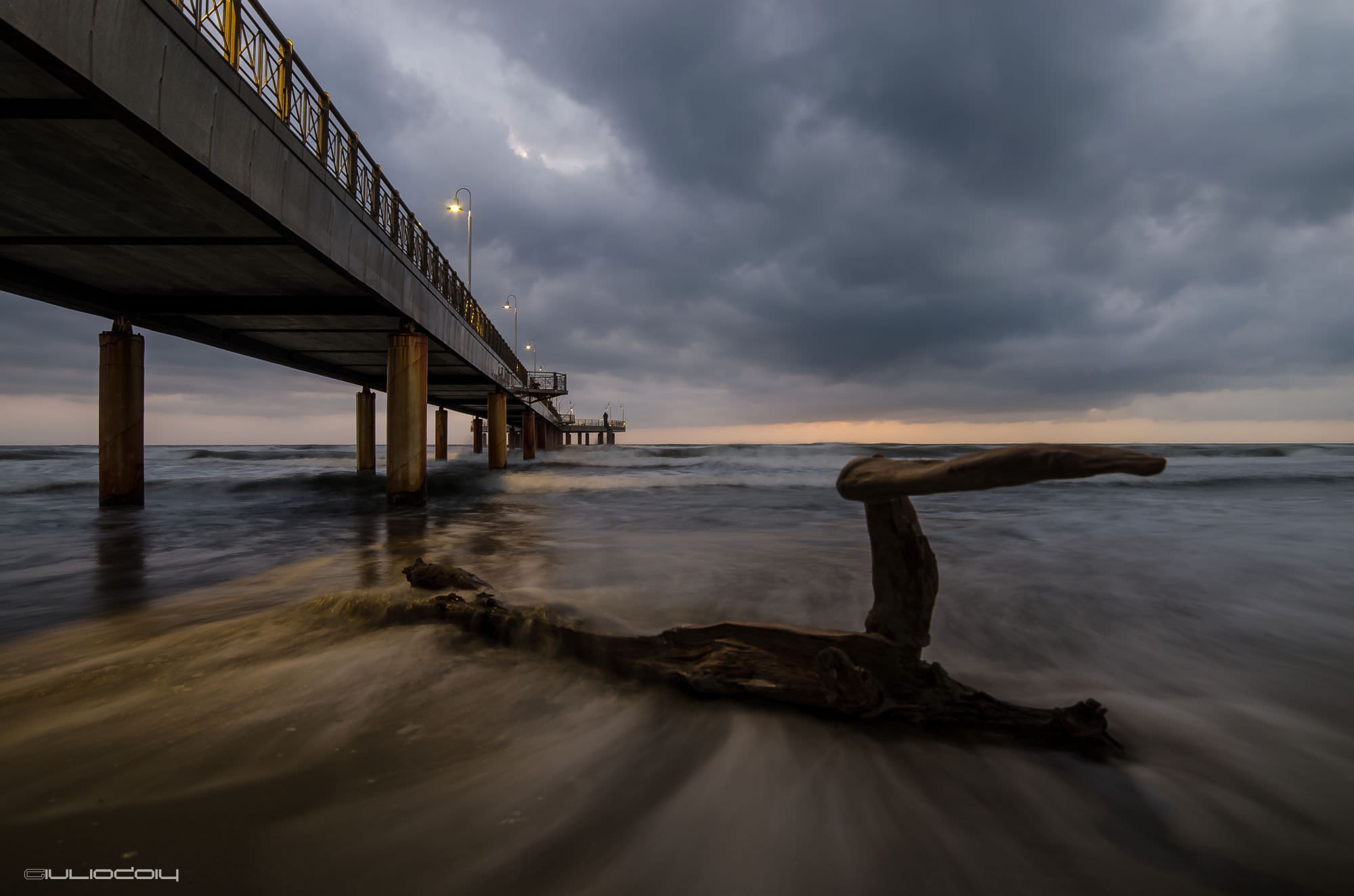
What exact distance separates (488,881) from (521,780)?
609 mm

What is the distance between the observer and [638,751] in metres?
2.75

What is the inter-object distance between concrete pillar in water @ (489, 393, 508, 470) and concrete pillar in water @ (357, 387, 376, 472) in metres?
6.78

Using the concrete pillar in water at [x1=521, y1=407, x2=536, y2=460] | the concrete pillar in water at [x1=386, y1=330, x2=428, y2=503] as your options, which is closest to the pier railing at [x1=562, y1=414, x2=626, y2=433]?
the concrete pillar in water at [x1=521, y1=407, x2=536, y2=460]

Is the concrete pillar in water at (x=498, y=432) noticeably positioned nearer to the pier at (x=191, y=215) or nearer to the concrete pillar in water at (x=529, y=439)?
the pier at (x=191, y=215)

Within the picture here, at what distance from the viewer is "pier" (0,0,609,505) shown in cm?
554

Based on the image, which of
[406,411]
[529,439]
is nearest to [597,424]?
[529,439]

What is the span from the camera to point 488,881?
187 cm

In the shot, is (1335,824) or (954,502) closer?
(1335,824)

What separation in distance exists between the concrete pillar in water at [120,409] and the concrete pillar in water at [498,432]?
19.2 m

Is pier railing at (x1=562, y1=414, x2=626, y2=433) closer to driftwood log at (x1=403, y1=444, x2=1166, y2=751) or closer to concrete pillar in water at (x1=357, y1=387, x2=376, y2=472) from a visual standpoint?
concrete pillar in water at (x1=357, y1=387, x2=376, y2=472)

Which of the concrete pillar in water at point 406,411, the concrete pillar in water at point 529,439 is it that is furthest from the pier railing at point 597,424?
the concrete pillar in water at point 406,411

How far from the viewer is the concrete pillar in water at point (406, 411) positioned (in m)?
15.2

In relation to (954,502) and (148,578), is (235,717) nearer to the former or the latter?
(148,578)

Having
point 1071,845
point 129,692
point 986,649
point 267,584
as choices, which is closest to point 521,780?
point 1071,845
